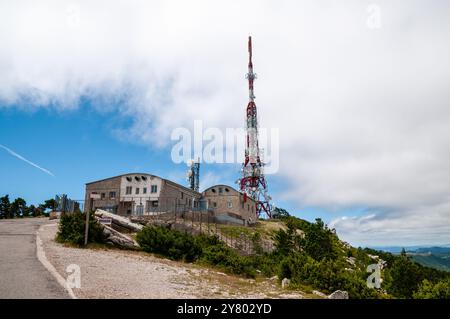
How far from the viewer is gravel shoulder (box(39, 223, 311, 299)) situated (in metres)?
9.44

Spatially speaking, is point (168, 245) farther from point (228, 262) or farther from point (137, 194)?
point (137, 194)

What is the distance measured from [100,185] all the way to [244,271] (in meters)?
33.2

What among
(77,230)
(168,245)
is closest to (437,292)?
(168,245)

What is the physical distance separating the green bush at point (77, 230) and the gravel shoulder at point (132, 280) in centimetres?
110

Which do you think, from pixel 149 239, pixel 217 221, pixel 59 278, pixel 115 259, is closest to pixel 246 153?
pixel 217 221

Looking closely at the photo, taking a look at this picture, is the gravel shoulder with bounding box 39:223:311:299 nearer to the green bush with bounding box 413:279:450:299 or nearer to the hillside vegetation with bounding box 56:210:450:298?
the hillside vegetation with bounding box 56:210:450:298

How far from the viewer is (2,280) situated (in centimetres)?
934

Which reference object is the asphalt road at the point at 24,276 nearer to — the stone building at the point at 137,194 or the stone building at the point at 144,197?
the stone building at the point at 144,197

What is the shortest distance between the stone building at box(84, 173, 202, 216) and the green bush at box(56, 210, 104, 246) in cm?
2211

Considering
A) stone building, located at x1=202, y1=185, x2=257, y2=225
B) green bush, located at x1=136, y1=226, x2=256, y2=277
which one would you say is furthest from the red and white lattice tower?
green bush, located at x1=136, y1=226, x2=256, y2=277

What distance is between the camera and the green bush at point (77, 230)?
18.2 meters

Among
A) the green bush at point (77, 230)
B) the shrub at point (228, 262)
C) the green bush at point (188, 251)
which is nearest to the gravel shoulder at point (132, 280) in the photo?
the green bush at point (77, 230)

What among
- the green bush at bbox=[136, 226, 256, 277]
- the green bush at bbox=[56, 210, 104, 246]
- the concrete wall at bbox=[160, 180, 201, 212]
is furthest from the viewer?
the concrete wall at bbox=[160, 180, 201, 212]
